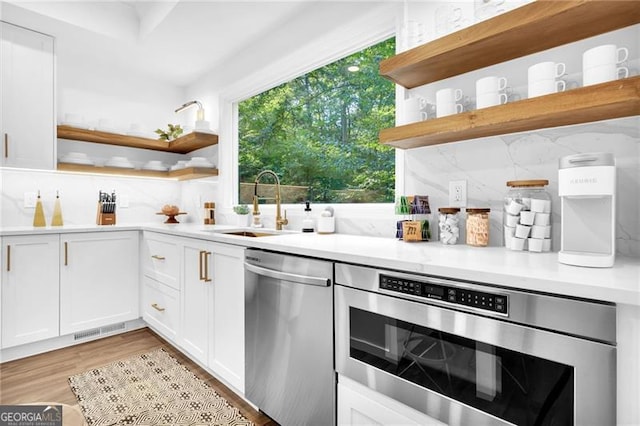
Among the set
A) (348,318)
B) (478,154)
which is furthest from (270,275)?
(478,154)

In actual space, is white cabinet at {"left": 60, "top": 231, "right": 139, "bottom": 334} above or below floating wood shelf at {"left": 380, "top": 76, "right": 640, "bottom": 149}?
below

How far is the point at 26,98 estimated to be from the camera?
2.57 meters

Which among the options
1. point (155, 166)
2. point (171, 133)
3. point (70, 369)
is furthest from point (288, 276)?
point (171, 133)

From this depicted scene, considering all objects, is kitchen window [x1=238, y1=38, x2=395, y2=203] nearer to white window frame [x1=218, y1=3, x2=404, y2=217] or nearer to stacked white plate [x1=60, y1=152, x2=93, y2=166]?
white window frame [x1=218, y1=3, x2=404, y2=217]

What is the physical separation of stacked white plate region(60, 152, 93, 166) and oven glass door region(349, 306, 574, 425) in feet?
9.77

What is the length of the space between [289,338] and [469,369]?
799mm

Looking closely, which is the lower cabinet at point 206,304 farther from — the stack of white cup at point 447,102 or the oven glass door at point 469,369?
the stack of white cup at point 447,102

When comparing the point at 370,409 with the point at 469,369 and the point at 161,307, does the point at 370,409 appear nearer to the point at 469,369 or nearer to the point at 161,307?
the point at 469,369

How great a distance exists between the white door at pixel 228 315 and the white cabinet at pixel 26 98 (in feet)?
6.37

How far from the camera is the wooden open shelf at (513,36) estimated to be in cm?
107

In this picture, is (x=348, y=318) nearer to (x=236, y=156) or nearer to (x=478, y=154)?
(x=478, y=154)

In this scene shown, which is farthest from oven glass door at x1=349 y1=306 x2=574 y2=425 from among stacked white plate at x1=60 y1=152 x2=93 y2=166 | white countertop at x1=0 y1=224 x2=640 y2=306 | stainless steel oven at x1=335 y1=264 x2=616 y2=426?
stacked white plate at x1=60 y1=152 x2=93 y2=166

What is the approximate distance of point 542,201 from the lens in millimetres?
1233

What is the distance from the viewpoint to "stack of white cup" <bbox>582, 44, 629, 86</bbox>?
1.04m
